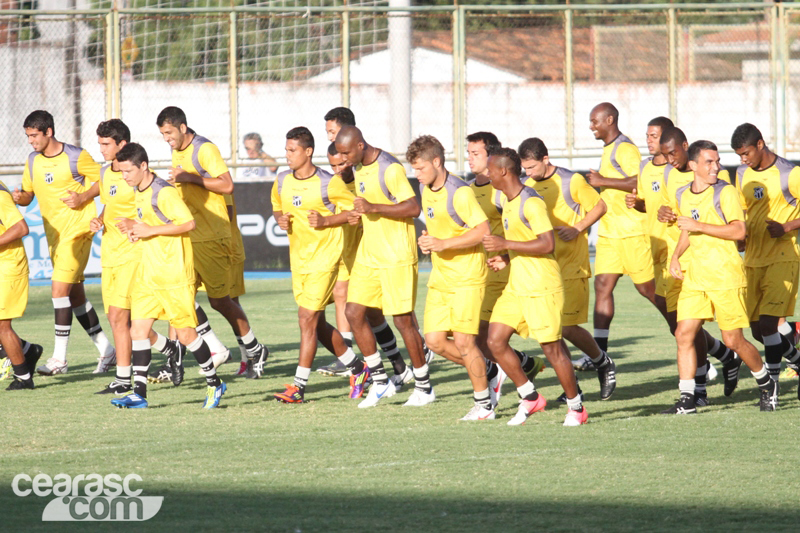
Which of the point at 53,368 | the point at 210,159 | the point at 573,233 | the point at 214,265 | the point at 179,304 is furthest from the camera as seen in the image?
the point at 53,368

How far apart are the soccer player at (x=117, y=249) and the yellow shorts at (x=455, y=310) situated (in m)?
2.62

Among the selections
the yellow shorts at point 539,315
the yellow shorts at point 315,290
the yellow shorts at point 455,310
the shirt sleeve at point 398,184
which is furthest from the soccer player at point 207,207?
the yellow shorts at point 539,315

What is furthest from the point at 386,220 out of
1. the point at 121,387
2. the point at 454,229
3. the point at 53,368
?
the point at 53,368

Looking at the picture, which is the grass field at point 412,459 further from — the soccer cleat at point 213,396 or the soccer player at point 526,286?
the soccer player at point 526,286

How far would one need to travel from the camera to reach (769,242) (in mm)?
8859

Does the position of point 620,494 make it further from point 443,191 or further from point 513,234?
point 443,191

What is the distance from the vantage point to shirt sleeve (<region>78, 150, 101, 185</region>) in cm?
1054

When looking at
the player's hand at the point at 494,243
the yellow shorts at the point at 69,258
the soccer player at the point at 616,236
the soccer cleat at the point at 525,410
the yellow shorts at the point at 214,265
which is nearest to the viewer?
the player's hand at the point at 494,243

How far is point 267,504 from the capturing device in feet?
19.6

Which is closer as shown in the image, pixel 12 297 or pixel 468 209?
pixel 468 209

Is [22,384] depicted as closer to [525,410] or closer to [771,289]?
[525,410]

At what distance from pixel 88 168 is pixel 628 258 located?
5011 mm

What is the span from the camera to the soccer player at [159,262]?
28.1 feet

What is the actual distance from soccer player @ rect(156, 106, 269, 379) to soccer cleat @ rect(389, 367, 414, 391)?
1.38 m
